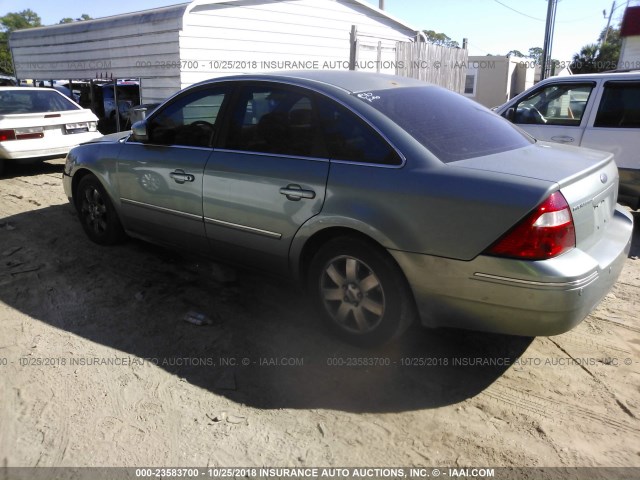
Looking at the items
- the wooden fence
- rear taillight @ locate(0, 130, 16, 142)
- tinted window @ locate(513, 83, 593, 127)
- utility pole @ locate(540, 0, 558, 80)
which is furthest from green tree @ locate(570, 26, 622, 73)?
rear taillight @ locate(0, 130, 16, 142)

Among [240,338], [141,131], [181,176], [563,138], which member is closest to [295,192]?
[240,338]

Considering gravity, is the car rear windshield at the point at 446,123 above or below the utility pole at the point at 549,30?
below

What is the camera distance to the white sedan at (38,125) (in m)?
8.05

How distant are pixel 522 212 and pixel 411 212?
577 millimetres

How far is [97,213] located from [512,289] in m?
4.02

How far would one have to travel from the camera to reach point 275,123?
353 centimetres

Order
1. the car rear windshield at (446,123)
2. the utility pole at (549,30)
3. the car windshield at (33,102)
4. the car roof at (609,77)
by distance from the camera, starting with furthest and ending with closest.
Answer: the utility pole at (549,30) < the car windshield at (33,102) < the car roof at (609,77) < the car rear windshield at (446,123)

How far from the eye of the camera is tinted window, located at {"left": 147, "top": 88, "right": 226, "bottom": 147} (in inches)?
155

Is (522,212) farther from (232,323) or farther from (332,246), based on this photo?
(232,323)

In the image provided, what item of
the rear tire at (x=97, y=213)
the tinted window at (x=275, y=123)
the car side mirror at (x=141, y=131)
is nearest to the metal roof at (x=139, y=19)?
the rear tire at (x=97, y=213)

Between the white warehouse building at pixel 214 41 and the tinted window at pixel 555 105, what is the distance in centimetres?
577

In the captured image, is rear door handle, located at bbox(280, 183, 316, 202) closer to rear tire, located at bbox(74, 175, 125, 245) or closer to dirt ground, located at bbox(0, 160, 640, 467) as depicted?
dirt ground, located at bbox(0, 160, 640, 467)

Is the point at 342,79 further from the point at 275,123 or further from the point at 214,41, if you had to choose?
the point at 214,41

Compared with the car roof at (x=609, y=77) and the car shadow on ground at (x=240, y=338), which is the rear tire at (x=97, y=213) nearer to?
the car shadow on ground at (x=240, y=338)
